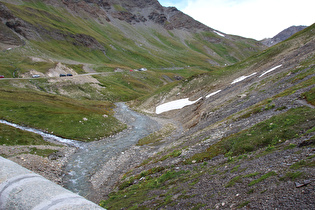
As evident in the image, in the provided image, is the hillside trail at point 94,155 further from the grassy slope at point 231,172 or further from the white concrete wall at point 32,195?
the white concrete wall at point 32,195

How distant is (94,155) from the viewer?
38562 millimetres

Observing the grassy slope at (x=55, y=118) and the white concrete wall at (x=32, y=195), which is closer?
the white concrete wall at (x=32, y=195)

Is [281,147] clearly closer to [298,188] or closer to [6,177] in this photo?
[298,188]

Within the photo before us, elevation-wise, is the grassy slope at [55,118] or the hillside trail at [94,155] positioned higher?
the grassy slope at [55,118]

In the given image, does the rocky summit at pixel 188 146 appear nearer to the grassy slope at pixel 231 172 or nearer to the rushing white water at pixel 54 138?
the grassy slope at pixel 231 172

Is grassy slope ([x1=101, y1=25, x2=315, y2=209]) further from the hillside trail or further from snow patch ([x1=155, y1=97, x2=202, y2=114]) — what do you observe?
snow patch ([x1=155, y1=97, x2=202, y2=114])

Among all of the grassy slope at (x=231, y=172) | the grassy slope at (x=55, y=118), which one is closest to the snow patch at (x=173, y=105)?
the grassy slope at (x=55, y=118)

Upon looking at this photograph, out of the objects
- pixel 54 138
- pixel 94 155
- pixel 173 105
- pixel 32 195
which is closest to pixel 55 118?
pixel 54 138

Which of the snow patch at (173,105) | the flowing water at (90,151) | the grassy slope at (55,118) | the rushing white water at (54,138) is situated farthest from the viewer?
the snow patch at (173,105)

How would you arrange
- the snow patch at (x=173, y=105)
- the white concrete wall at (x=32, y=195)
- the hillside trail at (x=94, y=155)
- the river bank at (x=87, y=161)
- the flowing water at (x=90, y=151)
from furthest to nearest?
the snow patch at (x=173, y=105) < the flowing water at (x=90, y=151) < the hillside trail at (x=94, y=155) < the river bank at (x=87, y=161) < the white concrete wall at (x=32, y=195)

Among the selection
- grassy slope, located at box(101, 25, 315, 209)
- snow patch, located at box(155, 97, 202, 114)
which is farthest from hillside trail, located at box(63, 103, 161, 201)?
snow patch, located at box(155, 97, 202, 114)

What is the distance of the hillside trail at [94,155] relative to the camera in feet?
91.4

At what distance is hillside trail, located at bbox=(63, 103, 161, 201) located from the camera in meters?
27.8

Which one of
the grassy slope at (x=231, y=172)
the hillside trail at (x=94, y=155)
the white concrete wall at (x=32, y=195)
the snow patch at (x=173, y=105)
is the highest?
the white concrete wall at (x=32, y=195)
